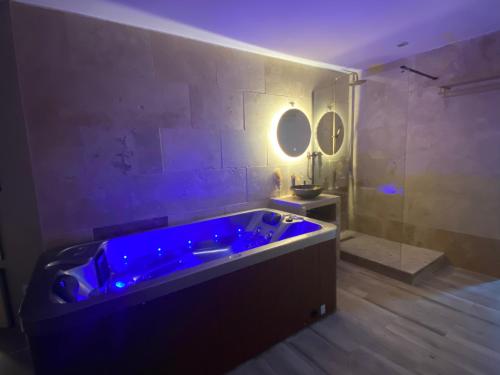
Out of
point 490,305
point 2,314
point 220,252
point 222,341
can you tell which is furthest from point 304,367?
point 2,314

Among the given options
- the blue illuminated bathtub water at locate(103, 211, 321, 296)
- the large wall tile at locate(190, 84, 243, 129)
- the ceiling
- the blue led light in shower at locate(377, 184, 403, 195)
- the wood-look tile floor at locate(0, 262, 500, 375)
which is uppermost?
the ceiling

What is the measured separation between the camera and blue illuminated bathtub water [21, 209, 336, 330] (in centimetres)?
127

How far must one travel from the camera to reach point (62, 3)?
1.78 meters

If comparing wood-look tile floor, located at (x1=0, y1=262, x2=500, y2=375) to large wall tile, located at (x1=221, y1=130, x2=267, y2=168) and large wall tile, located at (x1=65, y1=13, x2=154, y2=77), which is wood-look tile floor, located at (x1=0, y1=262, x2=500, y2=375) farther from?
large wall tile, located at (x1=65, y1=13, x2=154, y2=77)

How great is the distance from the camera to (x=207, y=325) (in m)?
1.51

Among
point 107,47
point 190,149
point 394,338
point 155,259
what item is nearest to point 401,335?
point 394,338

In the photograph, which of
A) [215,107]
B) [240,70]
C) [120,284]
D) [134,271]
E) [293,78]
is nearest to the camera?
[120,284]

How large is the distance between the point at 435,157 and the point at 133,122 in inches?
124

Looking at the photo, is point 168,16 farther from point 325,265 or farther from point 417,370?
point 417,370

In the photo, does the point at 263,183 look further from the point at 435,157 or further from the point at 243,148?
the point at 435,157

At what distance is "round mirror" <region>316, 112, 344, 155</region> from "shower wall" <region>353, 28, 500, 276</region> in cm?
38

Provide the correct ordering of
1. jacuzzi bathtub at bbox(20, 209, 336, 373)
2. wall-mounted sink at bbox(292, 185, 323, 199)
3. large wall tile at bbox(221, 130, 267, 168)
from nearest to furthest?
jacuzzi bathtub at bbox(20, 209, 336, 373) < large wall tile at bbox(221, 130, 267, 168) < wall-mounted sink at bbox(292, 185, 323, 199)

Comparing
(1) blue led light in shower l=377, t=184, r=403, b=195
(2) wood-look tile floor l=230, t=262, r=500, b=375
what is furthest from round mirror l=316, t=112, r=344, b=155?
(2) wood-look tile floor l=230, t=262, r=500, b=375

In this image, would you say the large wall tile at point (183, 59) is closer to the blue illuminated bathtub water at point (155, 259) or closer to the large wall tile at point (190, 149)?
the large wall tile at point (190, 149)
